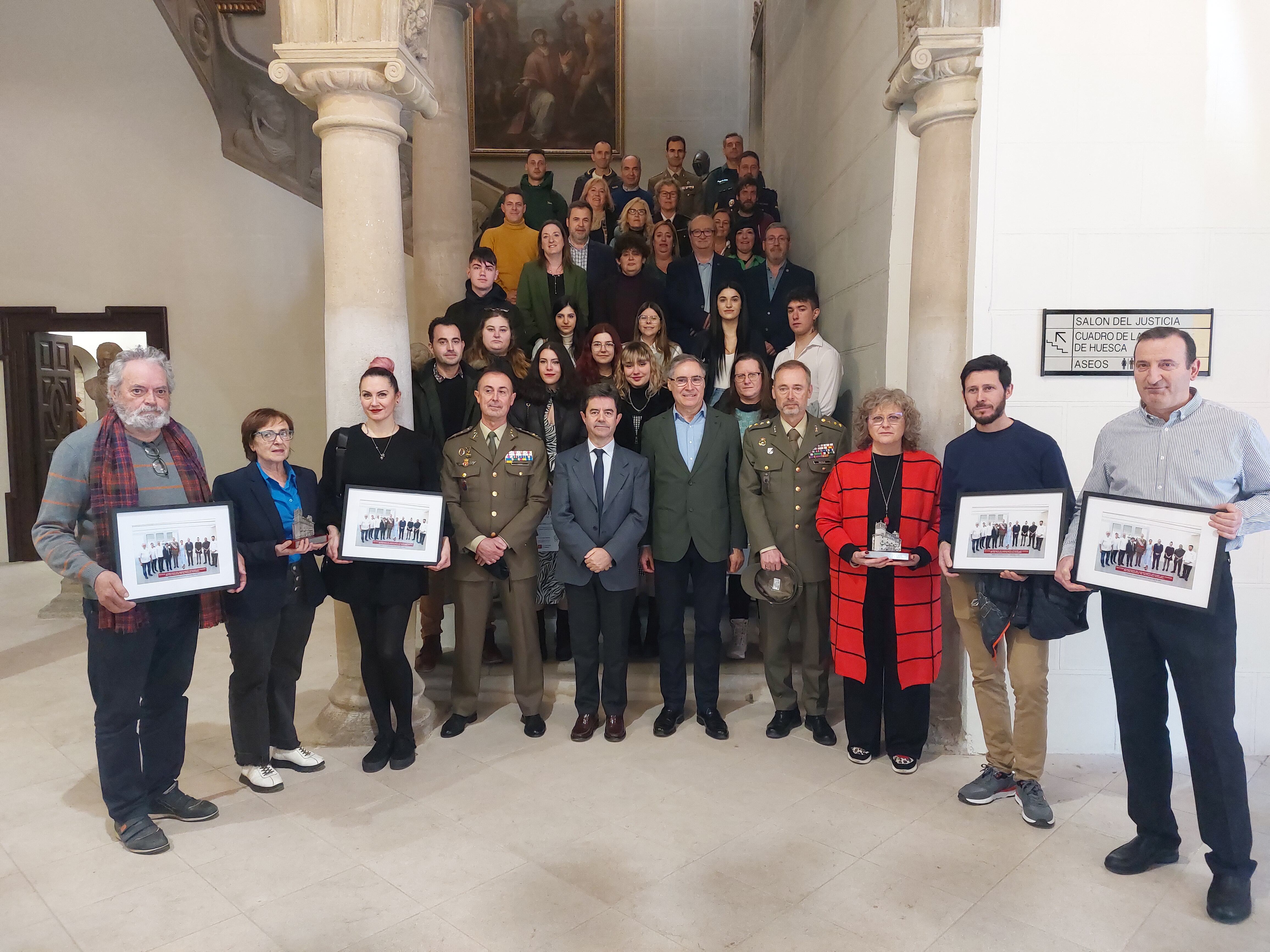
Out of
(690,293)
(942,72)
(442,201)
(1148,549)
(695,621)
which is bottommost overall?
(695,621)

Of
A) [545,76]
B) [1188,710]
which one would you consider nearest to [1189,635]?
[1188,710]

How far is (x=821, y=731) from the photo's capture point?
3941mm

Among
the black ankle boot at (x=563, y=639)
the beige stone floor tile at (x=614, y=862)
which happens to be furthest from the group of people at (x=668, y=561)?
the beige stone floor tile at (x=614, y=862)

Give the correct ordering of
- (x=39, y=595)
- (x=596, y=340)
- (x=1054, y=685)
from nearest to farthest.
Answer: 1. (x=1054, y=685)
2. (x=596, y=340)
3. (x=39, y=595)

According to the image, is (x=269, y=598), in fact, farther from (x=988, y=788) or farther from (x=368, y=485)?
(x=988, y=788)

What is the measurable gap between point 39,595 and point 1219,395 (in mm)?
8348

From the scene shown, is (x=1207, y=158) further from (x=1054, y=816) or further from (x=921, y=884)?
(x=921, y=884)

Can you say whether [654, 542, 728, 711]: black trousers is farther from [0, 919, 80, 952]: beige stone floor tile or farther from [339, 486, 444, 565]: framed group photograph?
[0, 919, 80, 952]: beige stone floor tile

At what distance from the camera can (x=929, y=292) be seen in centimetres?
390

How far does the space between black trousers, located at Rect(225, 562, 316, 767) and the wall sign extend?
11.0 feet

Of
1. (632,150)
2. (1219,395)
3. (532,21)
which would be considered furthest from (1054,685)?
(532,21)

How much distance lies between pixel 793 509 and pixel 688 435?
0.59 metres

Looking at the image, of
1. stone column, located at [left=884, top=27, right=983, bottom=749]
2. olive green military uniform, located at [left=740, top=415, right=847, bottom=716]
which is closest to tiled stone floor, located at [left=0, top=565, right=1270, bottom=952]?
stone column, located at [left=884, top=27, right=983, bottom=749]

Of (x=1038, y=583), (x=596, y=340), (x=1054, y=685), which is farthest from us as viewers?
(x=596, y=340)
